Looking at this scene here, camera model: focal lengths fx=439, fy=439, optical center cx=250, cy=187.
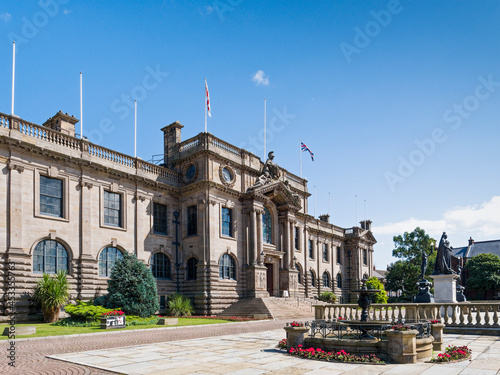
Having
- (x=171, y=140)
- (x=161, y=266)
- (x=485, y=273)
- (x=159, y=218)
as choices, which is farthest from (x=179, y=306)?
(x=485, y=273)

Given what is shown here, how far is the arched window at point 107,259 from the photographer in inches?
1219

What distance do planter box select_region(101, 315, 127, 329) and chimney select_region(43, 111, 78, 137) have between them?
1608 cm

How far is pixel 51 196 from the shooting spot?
94.1 ft

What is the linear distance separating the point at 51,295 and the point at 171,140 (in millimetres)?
19361

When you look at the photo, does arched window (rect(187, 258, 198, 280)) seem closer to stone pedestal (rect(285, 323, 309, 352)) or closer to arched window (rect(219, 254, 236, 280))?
arched window (rect(219, 254, 236, 280))

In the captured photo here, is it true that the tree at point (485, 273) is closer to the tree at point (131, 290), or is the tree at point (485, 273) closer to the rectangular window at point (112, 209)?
the tree at point (131, 290)

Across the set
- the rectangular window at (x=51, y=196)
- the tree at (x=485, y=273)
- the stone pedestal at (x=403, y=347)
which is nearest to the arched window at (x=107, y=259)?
the rectangular window at (x=51, y=196)

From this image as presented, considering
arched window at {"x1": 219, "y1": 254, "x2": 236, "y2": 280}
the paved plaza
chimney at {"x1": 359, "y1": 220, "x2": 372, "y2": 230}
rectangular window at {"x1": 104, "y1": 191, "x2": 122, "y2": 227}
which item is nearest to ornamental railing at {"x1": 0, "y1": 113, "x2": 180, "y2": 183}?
rectangular window at {"x1": 104, "y1": 191, "x2": 122, "y2": 227}

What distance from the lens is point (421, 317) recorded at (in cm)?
2020

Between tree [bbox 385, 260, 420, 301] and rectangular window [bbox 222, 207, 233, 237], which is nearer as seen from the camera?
rectangular window [bbox 222, 207, 233, 237]

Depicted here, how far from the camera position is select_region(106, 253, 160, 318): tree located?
26875 millimetres

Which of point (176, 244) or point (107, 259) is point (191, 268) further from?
point (107, 259)

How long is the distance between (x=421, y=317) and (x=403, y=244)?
178 ft

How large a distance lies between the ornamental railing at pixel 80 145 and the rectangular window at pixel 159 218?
2.59 meters
